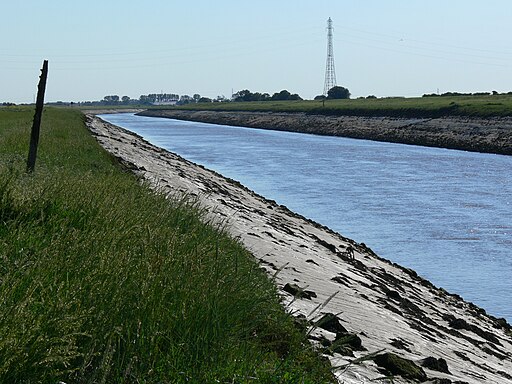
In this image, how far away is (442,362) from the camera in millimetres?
8188

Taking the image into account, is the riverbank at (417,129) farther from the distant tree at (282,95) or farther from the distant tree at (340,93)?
the distant tree at (282,95)

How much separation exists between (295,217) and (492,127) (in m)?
39.4

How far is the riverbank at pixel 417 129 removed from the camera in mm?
53031

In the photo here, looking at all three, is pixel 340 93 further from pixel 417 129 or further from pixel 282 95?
pixel 417 129

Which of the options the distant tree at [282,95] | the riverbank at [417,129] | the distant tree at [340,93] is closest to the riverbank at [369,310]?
the riverbank at [417,129]

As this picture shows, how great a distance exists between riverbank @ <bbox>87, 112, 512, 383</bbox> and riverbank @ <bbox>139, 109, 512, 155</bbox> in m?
34.2

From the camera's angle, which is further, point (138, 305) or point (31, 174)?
point (31, 174)

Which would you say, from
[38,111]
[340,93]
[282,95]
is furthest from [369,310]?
[282,95]

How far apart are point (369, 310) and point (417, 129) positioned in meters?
58.3

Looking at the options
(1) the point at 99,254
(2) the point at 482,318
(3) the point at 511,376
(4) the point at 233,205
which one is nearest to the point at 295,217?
(4) the point at 233,205

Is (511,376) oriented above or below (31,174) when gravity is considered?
below

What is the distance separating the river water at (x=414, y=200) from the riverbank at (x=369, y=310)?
1.18 meters

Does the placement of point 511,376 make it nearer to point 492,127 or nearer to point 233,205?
point 233,205

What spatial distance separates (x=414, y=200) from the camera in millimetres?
27625
